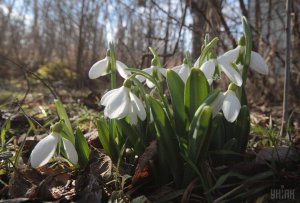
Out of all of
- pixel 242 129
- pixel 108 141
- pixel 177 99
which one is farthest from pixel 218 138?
pixel 108 141

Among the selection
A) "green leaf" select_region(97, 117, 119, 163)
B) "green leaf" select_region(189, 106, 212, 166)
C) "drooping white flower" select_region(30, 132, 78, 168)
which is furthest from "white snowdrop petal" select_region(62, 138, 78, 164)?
"green leaf" select_region(189, 106, 212, 166)

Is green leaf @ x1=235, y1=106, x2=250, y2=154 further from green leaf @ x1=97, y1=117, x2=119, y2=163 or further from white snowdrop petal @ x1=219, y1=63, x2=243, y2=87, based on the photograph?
green leaf @ x1=97, y1=117, x2=119, y2=163

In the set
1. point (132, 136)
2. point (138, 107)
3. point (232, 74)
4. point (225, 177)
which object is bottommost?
point (225, 177)

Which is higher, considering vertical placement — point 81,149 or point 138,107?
point 138,107

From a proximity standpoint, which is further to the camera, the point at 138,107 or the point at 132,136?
the point at 132,136

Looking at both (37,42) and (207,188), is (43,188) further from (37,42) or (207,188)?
(37,42)

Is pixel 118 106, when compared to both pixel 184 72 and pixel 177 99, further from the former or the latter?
pixel 184 72
